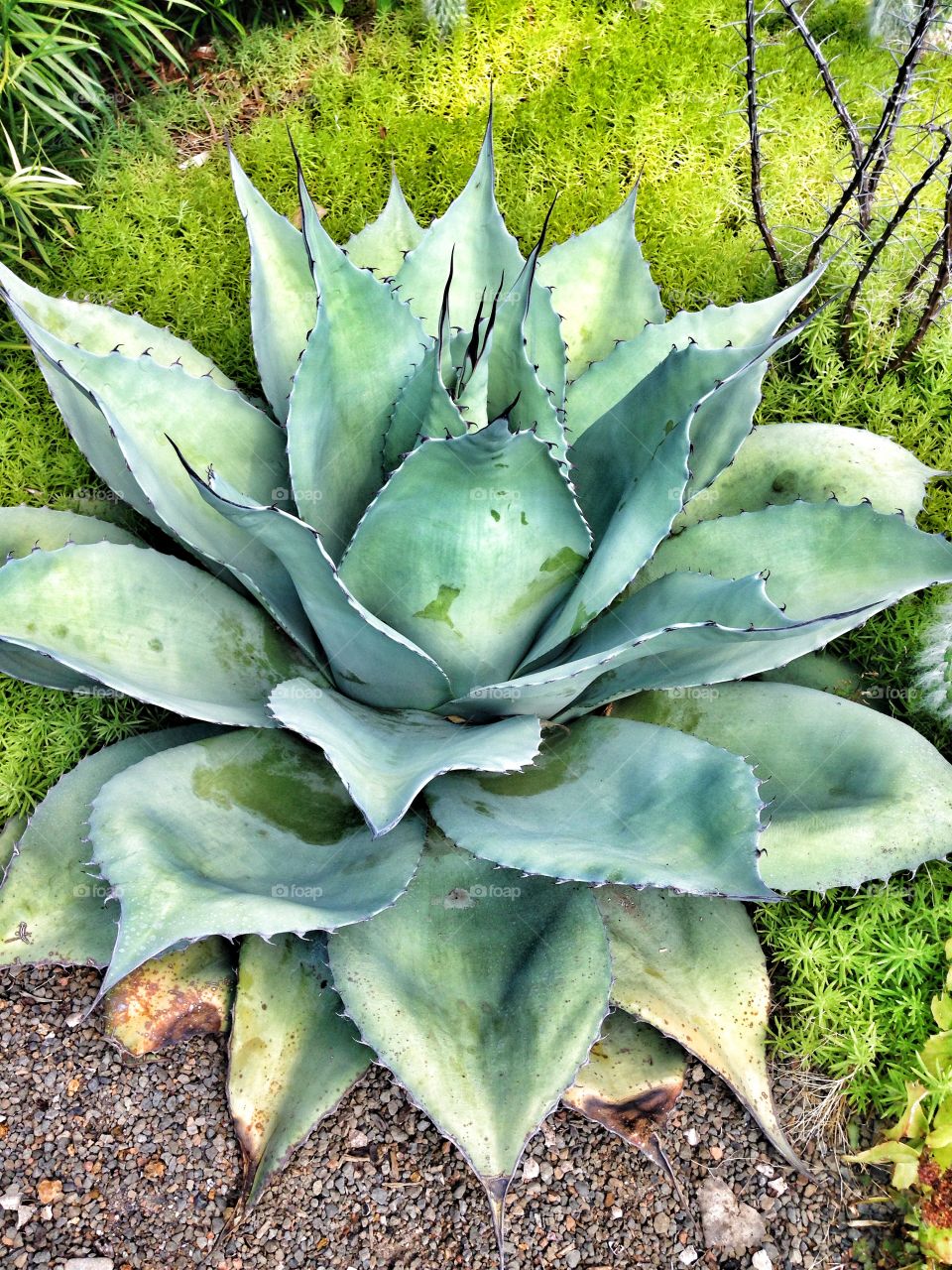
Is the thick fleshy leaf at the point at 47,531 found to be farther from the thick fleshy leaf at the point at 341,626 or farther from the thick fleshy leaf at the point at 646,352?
the thick fleshy leaf at the point at 646,352

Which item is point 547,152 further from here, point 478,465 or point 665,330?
point 478,465

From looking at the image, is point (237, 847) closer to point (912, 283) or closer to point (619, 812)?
point (619, 812)

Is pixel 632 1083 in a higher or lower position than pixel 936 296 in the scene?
lower

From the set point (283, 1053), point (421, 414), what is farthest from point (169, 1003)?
point (421, 414)

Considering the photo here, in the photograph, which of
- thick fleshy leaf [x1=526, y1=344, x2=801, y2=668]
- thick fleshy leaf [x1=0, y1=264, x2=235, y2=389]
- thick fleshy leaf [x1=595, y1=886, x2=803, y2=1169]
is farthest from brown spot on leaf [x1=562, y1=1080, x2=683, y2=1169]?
thick fleshy leaf [x1=0, y1=264, x2=235, y2=389]

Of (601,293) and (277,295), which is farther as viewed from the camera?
(601,293)

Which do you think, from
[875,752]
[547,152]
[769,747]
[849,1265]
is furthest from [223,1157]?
[547,152]
